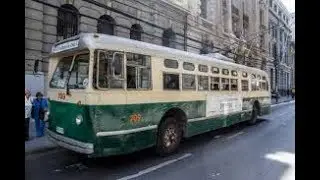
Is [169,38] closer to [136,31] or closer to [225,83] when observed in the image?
[136,31]

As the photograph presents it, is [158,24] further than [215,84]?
No

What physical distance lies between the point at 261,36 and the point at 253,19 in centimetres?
17

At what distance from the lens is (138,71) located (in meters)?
2.94

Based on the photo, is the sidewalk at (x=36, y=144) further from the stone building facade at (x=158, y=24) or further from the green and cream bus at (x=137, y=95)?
the stone building facade at (x=158, y=24)

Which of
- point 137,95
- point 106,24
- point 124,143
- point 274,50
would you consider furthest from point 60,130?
point 274,50

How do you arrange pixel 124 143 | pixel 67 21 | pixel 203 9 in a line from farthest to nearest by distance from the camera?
pixel 124 143 → pixel 203 9 → pixel 67 21

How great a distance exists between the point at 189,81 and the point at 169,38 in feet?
4.41

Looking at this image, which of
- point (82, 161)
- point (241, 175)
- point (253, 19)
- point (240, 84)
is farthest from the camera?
point (240, 84)

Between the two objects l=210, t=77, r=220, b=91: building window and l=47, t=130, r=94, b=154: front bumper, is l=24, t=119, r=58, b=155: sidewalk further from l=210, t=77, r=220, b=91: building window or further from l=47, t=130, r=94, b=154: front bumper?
l=210, t=77, r=220, b=91: building window

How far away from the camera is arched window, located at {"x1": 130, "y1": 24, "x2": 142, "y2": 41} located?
1.96 metres

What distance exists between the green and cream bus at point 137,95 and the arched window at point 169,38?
11 cm
